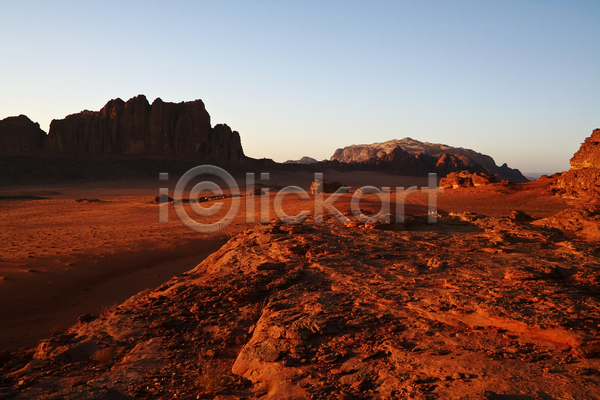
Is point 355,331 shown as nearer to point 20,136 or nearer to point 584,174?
point 584,174

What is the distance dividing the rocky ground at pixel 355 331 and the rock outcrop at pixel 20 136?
2815 inches

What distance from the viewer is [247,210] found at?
25.2 meters

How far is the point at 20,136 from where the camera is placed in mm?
64312

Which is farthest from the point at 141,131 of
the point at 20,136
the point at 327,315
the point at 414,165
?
the point at 327,315

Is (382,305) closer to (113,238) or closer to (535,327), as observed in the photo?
(535,327)

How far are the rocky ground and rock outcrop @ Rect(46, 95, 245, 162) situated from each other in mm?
67107

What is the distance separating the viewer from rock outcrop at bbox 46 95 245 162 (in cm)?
6700

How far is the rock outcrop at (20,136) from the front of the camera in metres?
63.2

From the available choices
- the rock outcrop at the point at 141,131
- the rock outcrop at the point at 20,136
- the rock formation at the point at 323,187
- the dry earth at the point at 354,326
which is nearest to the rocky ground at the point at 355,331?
the dry earth at the point at 354,326

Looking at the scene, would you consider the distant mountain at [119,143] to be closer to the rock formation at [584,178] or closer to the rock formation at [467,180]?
the rock formation at [467,180]

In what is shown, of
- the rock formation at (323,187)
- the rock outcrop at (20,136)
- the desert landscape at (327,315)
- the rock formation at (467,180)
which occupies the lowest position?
the desert landscape at (327,315)

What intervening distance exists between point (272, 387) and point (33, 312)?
7.82 metres

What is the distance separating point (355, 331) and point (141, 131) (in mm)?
72346

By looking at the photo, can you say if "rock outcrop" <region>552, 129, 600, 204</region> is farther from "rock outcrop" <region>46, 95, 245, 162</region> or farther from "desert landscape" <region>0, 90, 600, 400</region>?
"rock outcrop" <region>46, 95, 245, 162</region>
